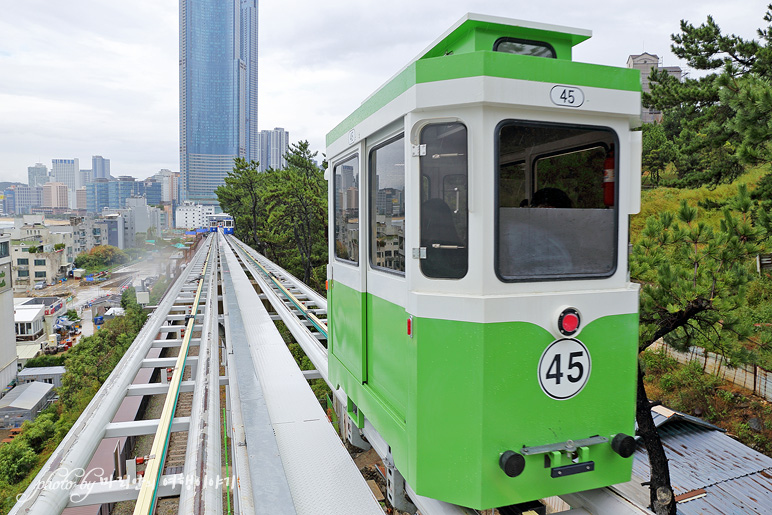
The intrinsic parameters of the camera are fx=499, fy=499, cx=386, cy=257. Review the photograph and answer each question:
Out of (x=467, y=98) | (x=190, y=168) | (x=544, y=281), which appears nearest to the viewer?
(x=467, y=98)

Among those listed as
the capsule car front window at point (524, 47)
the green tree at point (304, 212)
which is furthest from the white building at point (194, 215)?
the capsule car front window at point (524, 47)

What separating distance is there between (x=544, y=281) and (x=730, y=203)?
236 inches

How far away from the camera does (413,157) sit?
7.52 feet

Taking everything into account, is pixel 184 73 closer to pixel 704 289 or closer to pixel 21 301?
pixel 21 301

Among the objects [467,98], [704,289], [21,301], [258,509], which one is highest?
[467,98]

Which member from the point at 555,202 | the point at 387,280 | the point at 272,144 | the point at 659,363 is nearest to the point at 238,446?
the point at 387,280

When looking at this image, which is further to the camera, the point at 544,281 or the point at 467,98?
the point at 544,281

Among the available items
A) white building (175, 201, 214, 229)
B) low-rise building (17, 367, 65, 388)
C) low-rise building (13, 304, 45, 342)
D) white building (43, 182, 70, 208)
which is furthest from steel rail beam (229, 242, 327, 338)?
white building (43, 182, 70, 208)

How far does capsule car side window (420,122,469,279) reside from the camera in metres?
2.23

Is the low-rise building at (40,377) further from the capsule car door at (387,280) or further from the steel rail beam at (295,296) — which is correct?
the capsule car door at (387,280)

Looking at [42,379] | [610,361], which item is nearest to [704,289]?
[610,361]

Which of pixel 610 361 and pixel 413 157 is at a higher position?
pixel 413 157

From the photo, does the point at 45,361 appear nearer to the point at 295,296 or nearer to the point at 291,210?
the point at 291,210

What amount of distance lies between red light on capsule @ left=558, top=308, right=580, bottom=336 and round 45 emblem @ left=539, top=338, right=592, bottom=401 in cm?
5
